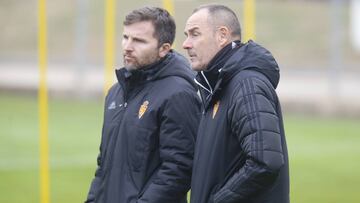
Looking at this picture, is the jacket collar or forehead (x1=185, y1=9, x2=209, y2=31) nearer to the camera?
the jacket collar

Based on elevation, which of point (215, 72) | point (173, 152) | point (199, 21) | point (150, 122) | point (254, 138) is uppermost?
point (199, 21)


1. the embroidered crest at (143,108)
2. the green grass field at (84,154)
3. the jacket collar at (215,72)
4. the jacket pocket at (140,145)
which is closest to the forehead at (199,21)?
the jacket collar at (215,72)

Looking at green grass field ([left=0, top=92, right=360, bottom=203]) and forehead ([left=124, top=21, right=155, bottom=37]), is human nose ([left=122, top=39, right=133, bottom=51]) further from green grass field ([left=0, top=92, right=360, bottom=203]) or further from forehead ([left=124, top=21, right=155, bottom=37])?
green grass field ([left=0, top=92, right=360, bottom=203])

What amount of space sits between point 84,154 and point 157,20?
8.74 m

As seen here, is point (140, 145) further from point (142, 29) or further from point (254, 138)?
point (254, 138)

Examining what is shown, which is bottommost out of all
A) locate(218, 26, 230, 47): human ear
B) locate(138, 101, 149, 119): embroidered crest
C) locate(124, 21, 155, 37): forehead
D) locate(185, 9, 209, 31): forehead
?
locate(138, 101, 149, 119): embroidered crest

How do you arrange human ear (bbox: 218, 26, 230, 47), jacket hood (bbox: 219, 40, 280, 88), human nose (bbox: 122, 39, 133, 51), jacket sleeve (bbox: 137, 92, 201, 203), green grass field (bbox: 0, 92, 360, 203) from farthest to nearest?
green grass field (bbox: 0, 92, 360, 203) → human nose (bbox: 122, 39, 133, 51) → jacket sleeve (bbox: 137, 92, 201, 203) → human ear (bbox: 218, 26, 230, 47) → jacket hood (bbox: 219, 40, 280, 88)

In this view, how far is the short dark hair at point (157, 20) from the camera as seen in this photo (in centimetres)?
496

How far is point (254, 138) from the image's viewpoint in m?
4.11

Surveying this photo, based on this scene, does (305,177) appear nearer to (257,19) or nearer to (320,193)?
(320,193)

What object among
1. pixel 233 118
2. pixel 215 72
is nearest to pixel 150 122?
pixel 215 72

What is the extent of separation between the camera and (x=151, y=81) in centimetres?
497

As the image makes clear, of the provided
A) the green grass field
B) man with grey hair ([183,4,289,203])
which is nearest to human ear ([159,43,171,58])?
man with grey hair ([183,4,289,203])

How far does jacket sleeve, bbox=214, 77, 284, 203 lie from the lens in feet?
13.5
